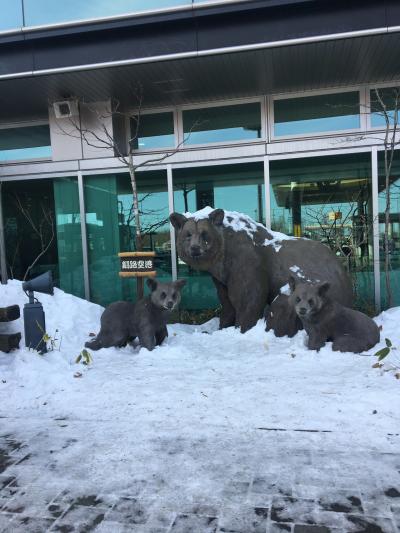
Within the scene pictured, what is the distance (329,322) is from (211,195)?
470 centimetres

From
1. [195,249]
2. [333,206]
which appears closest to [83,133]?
[195,249]

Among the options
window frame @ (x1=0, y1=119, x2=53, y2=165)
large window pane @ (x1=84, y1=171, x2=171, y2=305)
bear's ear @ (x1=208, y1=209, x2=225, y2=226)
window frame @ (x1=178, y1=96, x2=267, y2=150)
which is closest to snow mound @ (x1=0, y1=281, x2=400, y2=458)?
bear's ear @ (x1=208, y1=209, x2=225, y2=226)

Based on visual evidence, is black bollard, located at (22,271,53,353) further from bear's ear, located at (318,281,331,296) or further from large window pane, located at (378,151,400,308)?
large window pane, located at (378,151,400,308)

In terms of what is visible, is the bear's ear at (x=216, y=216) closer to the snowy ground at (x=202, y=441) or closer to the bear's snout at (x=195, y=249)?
the bear's snout at (x=195, y=249)

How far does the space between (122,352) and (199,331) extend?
5.81 ft

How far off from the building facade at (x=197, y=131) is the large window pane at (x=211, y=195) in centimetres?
3

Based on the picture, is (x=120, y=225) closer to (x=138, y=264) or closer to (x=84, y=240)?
(x=84, y=240)

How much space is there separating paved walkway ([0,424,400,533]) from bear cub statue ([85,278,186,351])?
2685mm

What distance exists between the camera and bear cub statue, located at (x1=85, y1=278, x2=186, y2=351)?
573 centimetres

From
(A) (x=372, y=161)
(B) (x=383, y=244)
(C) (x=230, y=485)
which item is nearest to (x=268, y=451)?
(C) (x=230, y=485)

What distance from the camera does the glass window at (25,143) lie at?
10.2 m

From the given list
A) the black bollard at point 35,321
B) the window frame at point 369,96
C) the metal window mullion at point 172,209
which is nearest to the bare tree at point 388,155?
the window frame at point 369,96

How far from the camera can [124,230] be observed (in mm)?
9383

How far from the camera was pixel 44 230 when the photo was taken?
10664mm
